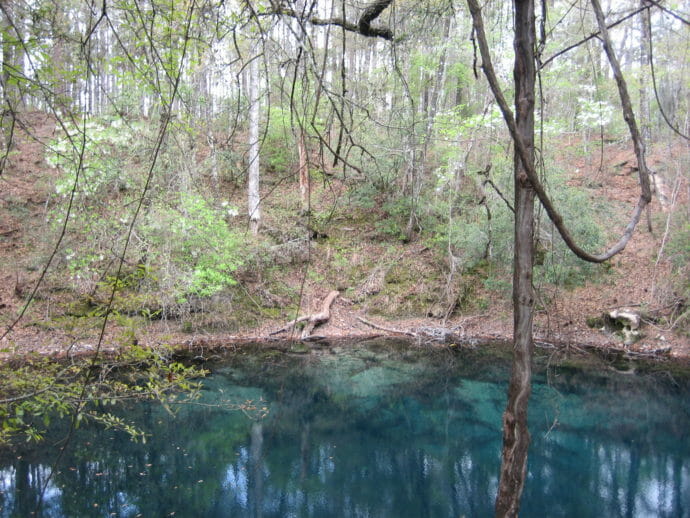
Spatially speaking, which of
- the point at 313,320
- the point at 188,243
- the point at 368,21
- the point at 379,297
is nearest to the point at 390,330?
the point at 379,297

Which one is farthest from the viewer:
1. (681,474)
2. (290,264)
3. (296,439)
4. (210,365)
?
(290,264)

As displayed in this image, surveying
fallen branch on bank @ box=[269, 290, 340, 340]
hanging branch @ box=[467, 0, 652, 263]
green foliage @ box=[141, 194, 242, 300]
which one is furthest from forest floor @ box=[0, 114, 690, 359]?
hanging branch @ box=[467, 0, 652, 263]

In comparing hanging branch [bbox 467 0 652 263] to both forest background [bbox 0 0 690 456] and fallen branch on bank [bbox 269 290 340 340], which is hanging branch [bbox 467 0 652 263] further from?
fallen branch on bank [bbox 269 290 340 340]

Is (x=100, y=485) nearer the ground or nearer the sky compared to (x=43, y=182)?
nearer the ground

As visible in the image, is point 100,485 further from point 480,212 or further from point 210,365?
point 480,212

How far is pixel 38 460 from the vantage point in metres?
5.97

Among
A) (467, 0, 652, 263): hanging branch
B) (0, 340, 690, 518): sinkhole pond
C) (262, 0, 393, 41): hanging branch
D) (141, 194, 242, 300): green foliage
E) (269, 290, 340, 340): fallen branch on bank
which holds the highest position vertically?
(262, 0, 393, 41): hanging branch

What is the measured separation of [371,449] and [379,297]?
6125mm

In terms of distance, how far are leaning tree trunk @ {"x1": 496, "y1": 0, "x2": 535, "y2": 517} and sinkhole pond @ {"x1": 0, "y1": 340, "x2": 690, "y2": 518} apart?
3.33m

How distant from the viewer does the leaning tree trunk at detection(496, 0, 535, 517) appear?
116 cm

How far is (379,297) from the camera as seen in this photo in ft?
42.6

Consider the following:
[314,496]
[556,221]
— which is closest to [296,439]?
[314,496]

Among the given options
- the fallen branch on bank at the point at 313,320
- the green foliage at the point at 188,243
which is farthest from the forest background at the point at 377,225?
the fallen branch on bank at the point at 313,320

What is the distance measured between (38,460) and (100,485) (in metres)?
0.93
